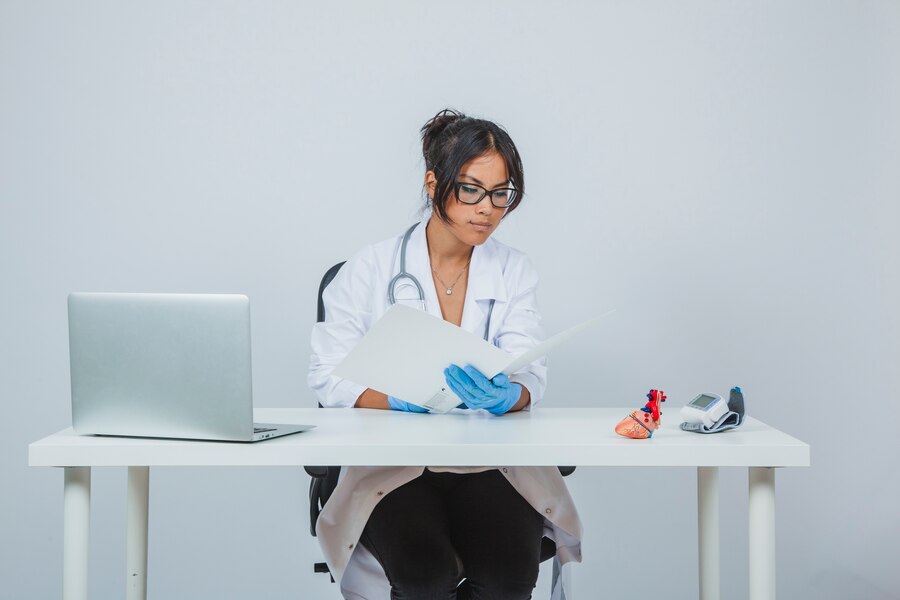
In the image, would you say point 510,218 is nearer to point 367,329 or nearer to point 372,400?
point 367,329

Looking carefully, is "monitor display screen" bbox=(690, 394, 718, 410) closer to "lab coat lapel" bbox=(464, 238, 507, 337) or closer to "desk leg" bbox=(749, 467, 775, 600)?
"desk leg" bbox=(749, 467, 775, 600)

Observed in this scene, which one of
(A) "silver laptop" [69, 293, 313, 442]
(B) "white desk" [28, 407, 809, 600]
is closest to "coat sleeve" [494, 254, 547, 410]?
(B) "white desk" [28, 407, 809, 600]

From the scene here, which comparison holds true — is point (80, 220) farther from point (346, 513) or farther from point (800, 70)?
point (800, 70)

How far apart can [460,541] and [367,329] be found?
56 centimetres

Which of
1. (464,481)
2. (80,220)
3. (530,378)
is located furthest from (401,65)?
(464,481)

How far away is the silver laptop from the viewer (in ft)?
4.30

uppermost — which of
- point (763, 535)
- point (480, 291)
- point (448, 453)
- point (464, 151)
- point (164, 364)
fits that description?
point (464, 151)

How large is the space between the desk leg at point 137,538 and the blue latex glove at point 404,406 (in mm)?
495

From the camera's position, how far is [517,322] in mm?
2006

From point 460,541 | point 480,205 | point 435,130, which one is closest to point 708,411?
point 460,541

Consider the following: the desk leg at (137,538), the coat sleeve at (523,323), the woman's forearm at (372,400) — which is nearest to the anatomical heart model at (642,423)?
the coat sleeve at (523,323)

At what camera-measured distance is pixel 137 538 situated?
5.66 feet

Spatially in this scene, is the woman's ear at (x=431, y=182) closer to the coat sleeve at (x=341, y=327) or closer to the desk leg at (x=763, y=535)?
the coat sleeve at (x=341, y=327)

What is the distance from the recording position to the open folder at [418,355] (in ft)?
→ 4.72
